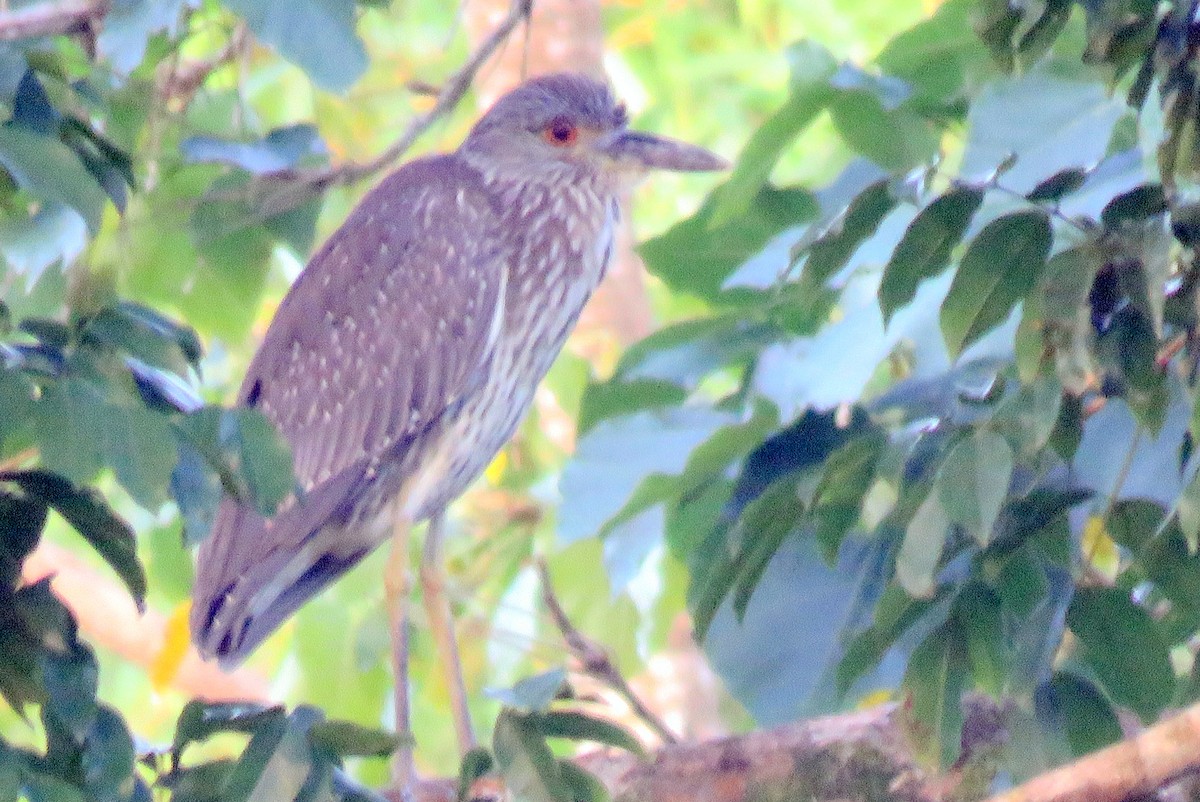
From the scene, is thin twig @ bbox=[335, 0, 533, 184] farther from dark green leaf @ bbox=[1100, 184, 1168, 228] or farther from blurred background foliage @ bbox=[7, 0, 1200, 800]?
dark green leaf @ bbox=[1100, 184, 1168, 228]

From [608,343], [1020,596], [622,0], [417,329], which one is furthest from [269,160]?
[622,0]

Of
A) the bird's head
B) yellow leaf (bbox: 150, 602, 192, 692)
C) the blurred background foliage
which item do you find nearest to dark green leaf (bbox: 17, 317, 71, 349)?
the blurred background foliage

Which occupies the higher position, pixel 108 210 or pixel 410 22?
pixel 108 210

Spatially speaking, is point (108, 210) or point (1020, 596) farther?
point (108, 210)

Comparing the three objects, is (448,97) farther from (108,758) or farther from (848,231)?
(108,758)

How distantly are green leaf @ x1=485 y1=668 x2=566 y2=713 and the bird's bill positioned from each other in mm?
1360

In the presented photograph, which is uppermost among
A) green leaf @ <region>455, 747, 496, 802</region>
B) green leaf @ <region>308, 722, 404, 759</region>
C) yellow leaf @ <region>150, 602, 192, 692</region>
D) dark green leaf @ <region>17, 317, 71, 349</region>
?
dark green leaf @ <region>17, 317, 71, 349</region>

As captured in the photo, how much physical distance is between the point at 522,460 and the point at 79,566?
139cm

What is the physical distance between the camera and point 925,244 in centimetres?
146

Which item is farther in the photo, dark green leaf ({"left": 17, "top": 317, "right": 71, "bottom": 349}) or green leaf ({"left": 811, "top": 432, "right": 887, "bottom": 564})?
green leaf ({"left": 811, "top": 432, "right": 887, "bottom": 564})

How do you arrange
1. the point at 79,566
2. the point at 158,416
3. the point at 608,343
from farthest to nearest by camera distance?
the point at 79,566, the point at 608,343, the point at 158,416

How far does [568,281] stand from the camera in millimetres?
2787

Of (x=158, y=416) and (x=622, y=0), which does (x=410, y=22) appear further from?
(x=158, y=416)

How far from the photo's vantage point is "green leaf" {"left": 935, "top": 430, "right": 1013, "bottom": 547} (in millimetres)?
1329
